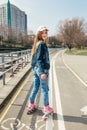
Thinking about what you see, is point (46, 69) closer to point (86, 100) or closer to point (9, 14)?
point (86, 100)

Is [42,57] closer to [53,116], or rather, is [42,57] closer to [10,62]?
[53,116]

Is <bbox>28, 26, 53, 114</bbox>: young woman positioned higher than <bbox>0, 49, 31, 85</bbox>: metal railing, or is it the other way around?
<bbox>28, 26, 53, 114</bbox>: young woman

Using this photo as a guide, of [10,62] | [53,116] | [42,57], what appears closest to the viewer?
[42,57]

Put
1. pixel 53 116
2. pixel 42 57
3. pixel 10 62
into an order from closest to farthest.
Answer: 1. pixel 42 57
2. pixel 53 116
3. pixel 10 62

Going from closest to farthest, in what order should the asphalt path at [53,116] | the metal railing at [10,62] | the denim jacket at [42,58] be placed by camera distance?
the asphalt path at [53,116], the denim jacket at [42,58], the metal railing at [10,62]

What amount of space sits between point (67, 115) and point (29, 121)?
3.28ft

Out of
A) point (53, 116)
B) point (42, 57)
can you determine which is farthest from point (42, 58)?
point (53, 116)

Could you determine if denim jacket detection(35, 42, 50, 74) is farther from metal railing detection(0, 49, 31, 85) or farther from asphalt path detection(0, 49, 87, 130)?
metal railing detection(0, 49, 31, 85)

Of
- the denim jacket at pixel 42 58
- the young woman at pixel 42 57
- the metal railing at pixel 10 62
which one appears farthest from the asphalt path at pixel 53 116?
the metal railing at pixel 10 62

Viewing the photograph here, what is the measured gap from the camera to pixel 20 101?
27.3 feet

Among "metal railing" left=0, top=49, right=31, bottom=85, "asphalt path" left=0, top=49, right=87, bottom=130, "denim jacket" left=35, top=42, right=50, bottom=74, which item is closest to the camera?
"asphalt path" left=0, top=49, right=87, bottom=130

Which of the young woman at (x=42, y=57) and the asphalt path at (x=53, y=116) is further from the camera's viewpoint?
the young woman at (x=42, y=57)

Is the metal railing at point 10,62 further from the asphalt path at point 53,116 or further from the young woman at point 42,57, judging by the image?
the young woman at point 42,57

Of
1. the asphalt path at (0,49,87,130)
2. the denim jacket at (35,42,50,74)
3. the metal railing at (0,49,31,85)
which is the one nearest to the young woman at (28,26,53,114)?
the denim jacket at (35,42,50,74)
